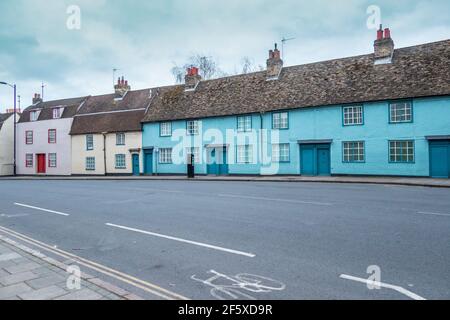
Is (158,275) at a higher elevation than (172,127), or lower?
lower

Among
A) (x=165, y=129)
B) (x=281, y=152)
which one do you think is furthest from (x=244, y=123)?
(x=165, y=129)

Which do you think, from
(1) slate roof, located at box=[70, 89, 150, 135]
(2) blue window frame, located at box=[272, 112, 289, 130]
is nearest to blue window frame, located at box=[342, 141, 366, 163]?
(2) blue window frame, located at box=[272, 112, 289, 130]

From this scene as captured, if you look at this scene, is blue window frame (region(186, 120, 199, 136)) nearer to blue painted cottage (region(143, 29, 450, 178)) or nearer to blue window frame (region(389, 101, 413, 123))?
blue painted cottage (region(143, 29, 450, 178))

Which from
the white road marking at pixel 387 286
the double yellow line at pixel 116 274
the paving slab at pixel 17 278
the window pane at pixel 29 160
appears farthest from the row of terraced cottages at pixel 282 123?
the paving slab at pixel 17 278

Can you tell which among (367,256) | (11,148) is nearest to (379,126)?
(367,256)

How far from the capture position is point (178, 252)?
20.8ft

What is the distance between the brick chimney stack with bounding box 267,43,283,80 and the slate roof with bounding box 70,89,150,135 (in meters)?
13.4

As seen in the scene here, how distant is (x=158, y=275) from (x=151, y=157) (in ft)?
95.4

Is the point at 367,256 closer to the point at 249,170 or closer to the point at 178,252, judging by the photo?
the point at 178,252

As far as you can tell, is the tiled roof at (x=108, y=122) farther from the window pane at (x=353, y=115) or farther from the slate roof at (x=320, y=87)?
the window pane at (x=353, y=115)

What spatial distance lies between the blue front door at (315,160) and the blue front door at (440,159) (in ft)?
21.5

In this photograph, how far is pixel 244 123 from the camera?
28531 millimetres

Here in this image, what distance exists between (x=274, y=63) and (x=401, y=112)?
11231mm

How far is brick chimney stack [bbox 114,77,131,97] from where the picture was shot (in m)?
38.1
